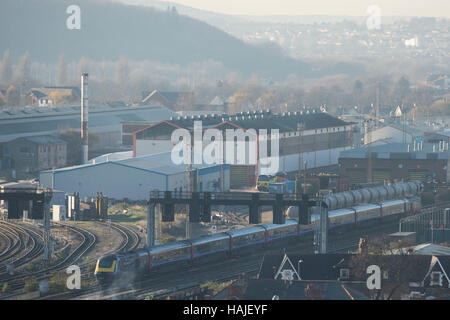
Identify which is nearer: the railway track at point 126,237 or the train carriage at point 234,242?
the train carriage at point 234,242

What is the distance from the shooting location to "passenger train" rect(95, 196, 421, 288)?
26547mm

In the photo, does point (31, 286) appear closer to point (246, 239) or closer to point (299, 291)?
point (299, 291)

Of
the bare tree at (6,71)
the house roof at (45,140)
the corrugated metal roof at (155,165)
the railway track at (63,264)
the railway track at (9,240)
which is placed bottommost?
the railway track at (9,240)

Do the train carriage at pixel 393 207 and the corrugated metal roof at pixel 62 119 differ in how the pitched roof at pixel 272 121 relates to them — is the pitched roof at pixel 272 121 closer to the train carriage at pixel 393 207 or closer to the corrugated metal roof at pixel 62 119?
the corrugated metal roof at pixel 62 119

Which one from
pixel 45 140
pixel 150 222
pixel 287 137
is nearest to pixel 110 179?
pixel 150 222

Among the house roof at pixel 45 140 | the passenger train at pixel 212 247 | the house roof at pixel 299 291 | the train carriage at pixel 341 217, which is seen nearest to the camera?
the house roof at pixel 299 291

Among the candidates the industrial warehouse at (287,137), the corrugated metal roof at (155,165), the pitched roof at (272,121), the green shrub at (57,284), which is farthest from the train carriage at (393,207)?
the green shrub at (57,284)

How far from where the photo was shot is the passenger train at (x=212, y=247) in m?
26.5

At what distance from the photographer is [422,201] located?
4656 cm

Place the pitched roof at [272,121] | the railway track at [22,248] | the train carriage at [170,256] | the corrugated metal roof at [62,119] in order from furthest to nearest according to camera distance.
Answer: the corrugated metal roof at [62,119], the pitched roof at [272,121], the railway track at [22,248], the train carriage at [170,256]

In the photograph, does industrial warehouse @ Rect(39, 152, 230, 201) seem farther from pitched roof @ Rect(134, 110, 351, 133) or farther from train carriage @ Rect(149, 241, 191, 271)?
train carriage @ Rect(149, 241, 191, 271)

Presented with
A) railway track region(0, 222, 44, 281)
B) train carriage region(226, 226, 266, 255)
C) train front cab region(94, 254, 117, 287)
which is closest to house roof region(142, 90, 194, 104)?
railway track region(0, 222, 44, 281)

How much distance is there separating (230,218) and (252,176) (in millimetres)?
11774
